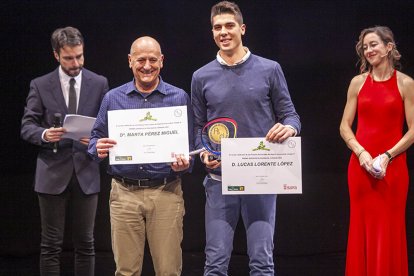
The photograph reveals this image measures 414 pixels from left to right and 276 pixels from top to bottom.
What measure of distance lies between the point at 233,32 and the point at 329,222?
266 cm

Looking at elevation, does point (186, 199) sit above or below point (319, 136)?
below

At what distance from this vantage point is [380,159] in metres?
3.42

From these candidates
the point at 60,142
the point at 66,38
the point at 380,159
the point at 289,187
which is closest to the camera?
the point at 289,187

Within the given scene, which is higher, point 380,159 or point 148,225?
point 380,159

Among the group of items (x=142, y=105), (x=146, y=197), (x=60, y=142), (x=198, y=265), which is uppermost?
(x=142, y=105)

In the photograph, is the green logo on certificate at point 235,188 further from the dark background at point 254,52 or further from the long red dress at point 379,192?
the dark background at point 254,52

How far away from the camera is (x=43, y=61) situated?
17.1 feet

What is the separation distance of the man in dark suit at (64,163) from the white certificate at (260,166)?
1074 millimetres

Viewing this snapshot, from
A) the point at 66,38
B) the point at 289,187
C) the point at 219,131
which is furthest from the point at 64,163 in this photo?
the point at 289,187

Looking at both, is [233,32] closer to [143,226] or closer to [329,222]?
[143,226]

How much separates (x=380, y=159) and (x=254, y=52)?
2037mm

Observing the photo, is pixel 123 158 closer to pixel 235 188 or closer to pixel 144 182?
pixel 144 182

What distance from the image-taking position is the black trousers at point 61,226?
374 cm

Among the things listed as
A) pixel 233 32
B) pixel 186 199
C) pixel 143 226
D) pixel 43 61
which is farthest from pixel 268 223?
pixel 43 61
